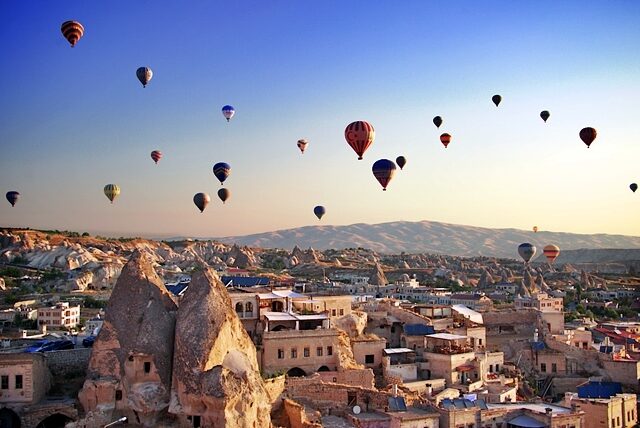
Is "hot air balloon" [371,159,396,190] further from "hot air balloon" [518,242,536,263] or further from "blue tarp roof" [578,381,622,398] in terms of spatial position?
"hot air balloon" [518,242,536,263]

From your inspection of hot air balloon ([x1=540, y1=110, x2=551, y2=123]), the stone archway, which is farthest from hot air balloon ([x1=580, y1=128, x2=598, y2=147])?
the stone archway

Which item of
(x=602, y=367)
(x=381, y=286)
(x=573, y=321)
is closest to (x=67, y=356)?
(x=602, y=367)

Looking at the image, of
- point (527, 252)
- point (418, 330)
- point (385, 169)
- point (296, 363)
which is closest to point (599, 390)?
point (418, 330)

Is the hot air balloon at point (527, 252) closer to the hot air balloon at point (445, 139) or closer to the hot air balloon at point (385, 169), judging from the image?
the hot air balloon at point (445, 139)

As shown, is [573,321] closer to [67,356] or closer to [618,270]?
[67,356]

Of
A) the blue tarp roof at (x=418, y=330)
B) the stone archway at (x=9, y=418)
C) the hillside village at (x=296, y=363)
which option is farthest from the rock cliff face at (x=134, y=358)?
the blue tarp roof at (x=418, y=330)

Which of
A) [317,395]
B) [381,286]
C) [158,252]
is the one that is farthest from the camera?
[158,252]

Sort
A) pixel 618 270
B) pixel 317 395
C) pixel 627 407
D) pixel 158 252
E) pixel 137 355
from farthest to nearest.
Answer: pixel 618 270
pixel 158 252
pixel 627 407
pixel 317 395
pixel 137 355

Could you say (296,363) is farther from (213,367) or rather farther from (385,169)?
(385,169)
